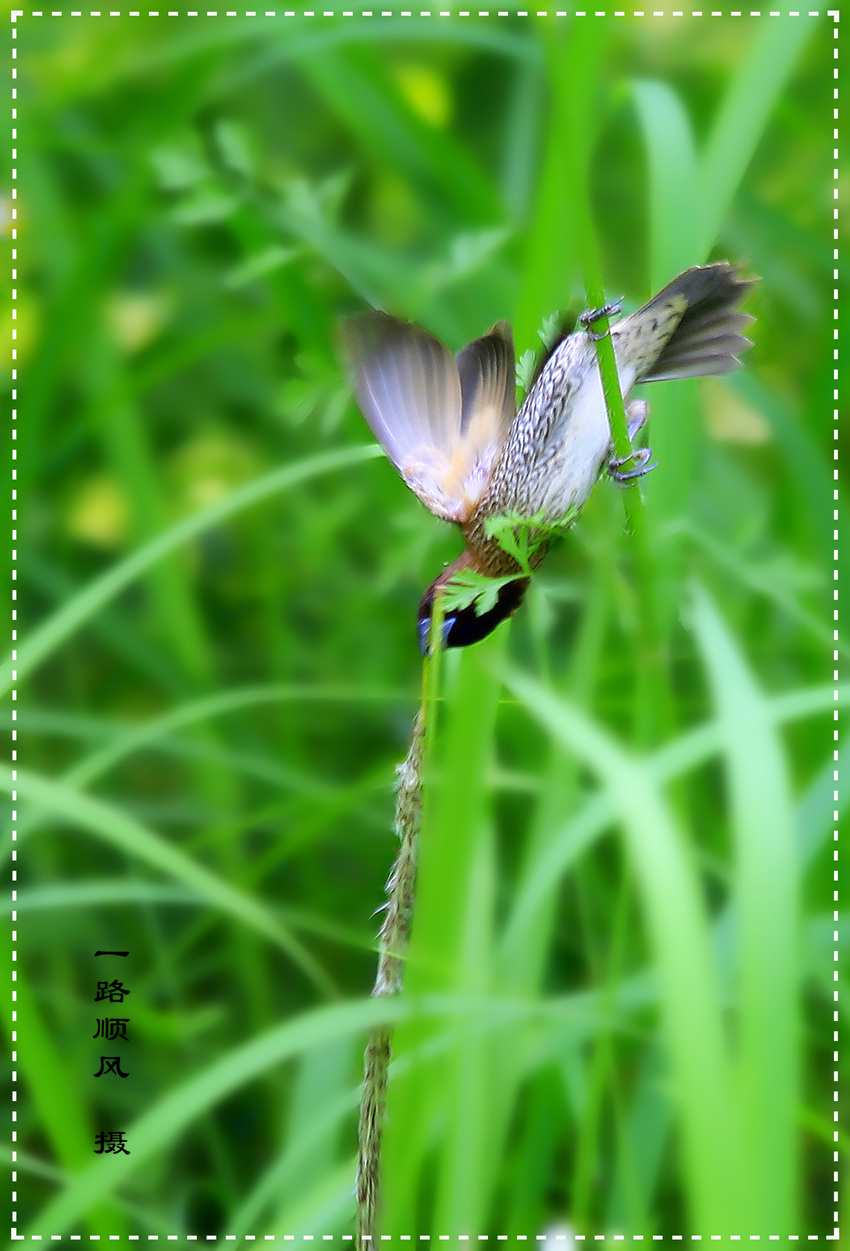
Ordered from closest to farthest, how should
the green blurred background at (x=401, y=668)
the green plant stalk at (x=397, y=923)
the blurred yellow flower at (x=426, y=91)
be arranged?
the green plant stalk at (x=397, y=923) → the green blurred background at (x=401, y=668) → the blurred yellow flower at (x=426, y=91)

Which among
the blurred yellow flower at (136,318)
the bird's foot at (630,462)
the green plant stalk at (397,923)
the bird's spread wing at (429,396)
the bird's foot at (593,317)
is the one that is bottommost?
the green plant stalk at (397,923)

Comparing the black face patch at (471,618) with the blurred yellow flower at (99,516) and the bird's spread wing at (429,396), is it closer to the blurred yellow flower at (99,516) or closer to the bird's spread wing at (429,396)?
the bird's spread wing at (429,396)

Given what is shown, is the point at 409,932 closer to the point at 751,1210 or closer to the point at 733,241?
the point at 751,1210

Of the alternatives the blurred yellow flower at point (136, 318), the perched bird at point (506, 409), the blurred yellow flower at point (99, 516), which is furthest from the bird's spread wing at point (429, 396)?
the blurred yellow flower at point (136, 318)

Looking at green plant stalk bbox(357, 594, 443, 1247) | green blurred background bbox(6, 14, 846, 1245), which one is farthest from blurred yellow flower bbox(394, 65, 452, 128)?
green plant stalk bbox(357, 594, 443, 1247)

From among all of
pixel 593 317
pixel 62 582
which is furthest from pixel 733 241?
pixel 593 317

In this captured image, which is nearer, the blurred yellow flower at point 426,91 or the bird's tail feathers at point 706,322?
the bird's tail feathers at point 706,322

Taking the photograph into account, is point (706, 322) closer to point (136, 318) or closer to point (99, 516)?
point (99, 516)
